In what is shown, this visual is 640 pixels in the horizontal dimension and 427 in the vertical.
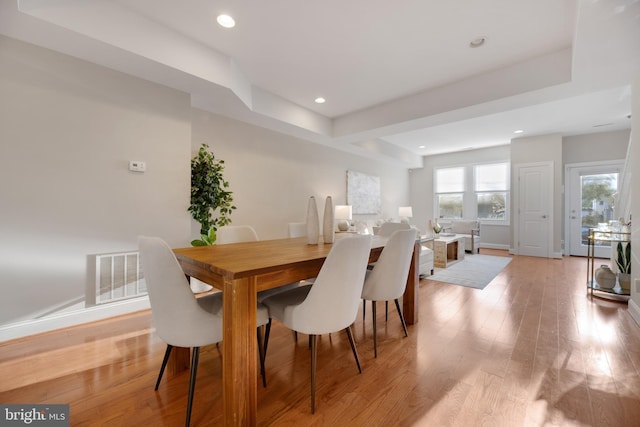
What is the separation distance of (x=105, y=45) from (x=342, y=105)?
2945 millimetres

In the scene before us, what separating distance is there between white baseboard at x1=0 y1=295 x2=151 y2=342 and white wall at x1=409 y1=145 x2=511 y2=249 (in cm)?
755

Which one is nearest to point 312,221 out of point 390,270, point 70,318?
point 390,270

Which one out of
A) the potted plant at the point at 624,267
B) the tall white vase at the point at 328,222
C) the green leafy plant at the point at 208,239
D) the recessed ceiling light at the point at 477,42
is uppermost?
the recessed ceiling light at the point at 477,42

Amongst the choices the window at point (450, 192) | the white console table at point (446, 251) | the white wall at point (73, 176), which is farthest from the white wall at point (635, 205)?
the window at point (450, 192)

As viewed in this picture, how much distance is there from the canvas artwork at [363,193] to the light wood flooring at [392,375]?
3.83 m

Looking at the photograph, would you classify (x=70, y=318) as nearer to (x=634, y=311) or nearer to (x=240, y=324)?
(x=240, y=324)

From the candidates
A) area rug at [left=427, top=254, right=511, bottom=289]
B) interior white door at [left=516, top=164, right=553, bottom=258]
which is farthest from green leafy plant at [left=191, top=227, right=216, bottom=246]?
interior white door at [left=516, top=164, right=553, bottom=258]

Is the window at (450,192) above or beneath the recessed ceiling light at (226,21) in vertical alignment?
beneath

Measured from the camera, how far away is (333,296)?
1.41 m

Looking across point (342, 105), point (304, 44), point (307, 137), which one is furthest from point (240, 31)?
point (307, 137)

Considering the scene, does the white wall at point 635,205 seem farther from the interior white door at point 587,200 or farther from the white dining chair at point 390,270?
the interior white door at point 587,200

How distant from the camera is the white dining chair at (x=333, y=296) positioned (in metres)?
1.36

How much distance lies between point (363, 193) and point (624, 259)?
4353mm

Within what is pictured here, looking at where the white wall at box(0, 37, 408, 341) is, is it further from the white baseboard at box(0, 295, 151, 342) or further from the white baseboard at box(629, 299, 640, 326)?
the white baseboard at box(629, 299, 640, 326)
